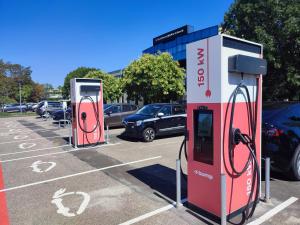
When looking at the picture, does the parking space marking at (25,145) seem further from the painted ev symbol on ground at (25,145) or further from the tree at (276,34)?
the tree at (276,34)

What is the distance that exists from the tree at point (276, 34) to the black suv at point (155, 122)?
5.61 meters

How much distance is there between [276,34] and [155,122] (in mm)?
7917

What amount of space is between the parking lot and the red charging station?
4.41 ft

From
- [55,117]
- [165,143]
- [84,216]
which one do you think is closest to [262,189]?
[84,216]

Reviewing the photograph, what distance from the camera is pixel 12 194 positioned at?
16.7ft

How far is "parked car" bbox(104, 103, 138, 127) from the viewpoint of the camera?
15.3 m

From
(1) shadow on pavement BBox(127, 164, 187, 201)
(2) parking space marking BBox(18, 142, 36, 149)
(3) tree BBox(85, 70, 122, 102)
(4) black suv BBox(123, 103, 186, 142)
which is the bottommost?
(2) parking space marking BBox(18, 142, 36, 149)

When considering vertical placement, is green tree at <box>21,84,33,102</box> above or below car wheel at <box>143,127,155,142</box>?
above

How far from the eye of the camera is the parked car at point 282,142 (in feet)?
16.7

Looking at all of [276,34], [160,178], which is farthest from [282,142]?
[276,34]

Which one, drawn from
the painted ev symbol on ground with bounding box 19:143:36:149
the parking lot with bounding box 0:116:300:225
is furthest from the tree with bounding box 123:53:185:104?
the parking lot with bounding box 0:116:300:225

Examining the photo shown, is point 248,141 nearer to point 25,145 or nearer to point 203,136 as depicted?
point 203,136

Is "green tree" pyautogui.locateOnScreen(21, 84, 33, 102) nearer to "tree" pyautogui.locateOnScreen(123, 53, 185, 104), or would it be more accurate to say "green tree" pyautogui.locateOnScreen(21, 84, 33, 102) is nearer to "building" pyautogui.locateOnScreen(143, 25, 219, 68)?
"building" pyautogui.locateOnScreen(143, 25, 219, 68)

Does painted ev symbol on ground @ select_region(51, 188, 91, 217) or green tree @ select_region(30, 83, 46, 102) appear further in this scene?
green tree @ select_region(30, 83, 46, 102)
